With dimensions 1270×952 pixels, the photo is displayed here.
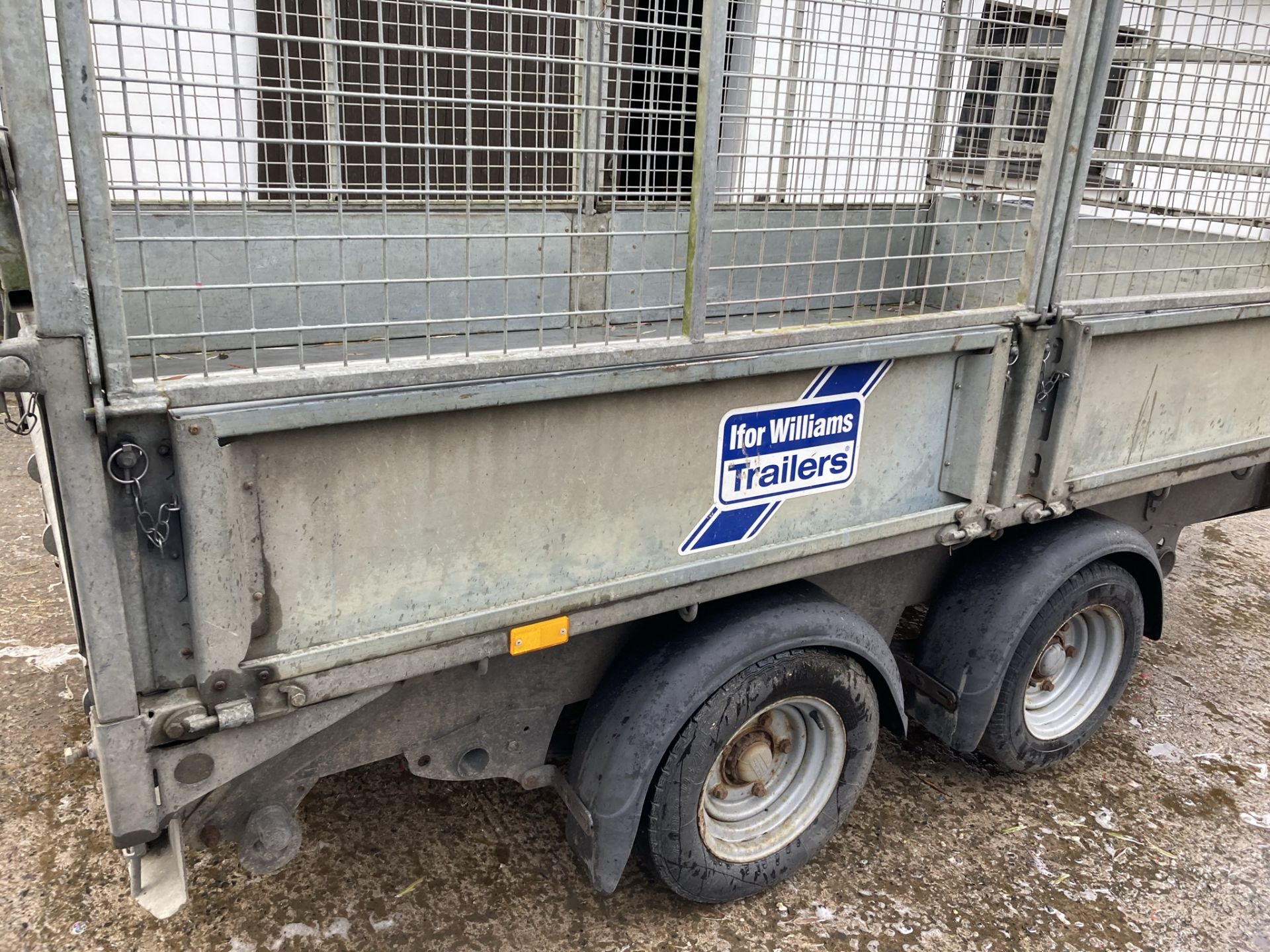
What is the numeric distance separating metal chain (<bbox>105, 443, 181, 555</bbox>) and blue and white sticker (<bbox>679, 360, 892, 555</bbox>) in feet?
3.71

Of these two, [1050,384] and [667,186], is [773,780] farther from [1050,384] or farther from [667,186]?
[667,186]

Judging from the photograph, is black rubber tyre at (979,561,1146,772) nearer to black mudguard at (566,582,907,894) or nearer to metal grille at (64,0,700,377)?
black mudguard at (566,582,907,894)

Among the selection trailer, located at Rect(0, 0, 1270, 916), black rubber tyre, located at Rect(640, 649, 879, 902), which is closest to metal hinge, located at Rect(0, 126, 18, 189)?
trailer, located at Rect(0, 0, 1270, 916)

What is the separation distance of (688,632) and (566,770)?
51 cm

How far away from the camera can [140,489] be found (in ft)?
5.55

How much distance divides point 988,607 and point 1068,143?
140 centimetres

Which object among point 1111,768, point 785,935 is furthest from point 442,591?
point 1111,768

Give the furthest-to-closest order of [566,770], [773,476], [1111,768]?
[1111,768]
[566,770]
[773,476]

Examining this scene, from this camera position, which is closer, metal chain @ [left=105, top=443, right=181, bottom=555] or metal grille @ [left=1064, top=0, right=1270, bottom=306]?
metal chain @ [left=105, top=443, right=181, bottom=555]

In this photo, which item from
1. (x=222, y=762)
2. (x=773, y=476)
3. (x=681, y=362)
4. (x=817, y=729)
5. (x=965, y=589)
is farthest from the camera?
(x=965, y=589)

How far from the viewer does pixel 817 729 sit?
2920 millimetres

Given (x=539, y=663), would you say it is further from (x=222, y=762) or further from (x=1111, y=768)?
(x=1111, y=768)

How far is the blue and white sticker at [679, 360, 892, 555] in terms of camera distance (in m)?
2.35

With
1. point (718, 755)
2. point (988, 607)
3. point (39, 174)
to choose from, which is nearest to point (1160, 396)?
point (988, 607)
